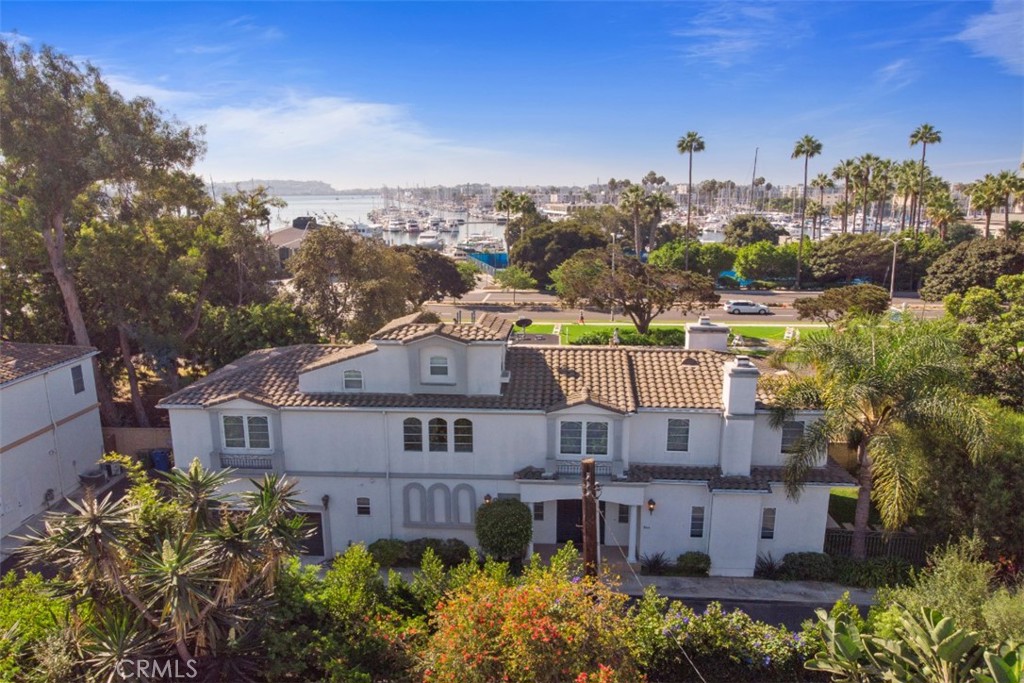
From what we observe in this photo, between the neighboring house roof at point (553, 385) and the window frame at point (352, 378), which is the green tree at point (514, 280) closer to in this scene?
the neighboring house roof at point (553, 385)

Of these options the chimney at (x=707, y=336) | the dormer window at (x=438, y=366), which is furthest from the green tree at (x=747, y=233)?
the dormer window at (x=438, y=366)

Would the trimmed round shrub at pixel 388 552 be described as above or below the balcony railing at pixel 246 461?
below

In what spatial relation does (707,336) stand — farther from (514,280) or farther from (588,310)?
(514,280)

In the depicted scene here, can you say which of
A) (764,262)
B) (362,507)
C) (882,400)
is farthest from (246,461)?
(764,262)

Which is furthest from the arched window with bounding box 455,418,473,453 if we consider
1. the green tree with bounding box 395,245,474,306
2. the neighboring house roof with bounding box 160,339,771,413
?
the green tree with bounding box 395,245,474,306

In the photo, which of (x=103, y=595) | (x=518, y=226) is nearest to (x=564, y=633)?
(x=103, y=595)

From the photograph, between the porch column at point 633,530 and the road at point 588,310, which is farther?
the road at point 588,310

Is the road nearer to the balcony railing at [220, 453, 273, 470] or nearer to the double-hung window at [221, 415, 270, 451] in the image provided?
the double-hung window at [221, 415, 270, 451]
